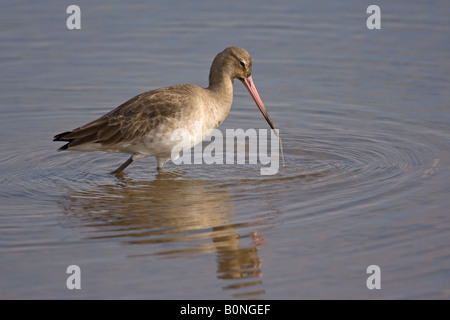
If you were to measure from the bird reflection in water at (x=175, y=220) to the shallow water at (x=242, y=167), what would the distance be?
23 millimetres

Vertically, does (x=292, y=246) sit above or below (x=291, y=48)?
below

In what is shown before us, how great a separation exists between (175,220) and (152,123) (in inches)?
61.3

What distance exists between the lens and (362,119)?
37.4 ft

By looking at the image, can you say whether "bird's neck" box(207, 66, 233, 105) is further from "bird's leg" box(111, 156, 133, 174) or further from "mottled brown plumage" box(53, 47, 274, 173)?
"bird's leg" box(111, 156, 133, 174)

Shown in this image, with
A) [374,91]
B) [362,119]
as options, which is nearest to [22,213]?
[362,119]

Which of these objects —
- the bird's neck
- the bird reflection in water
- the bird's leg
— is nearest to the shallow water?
the bird reflection in water

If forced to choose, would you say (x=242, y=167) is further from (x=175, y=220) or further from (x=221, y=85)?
(x=175, y=220)

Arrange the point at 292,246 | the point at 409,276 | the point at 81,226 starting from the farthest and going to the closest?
1. the point at 81,226
2. the point at 292,246
3. the point at 409,276

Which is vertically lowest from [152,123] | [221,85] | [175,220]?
[175,220]

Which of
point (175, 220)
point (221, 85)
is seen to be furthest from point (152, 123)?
point (175, 220)

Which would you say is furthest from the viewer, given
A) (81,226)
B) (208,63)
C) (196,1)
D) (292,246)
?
(196,1)

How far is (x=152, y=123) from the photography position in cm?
923

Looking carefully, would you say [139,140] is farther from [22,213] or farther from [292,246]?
[292,246]

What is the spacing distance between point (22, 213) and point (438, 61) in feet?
24.9
